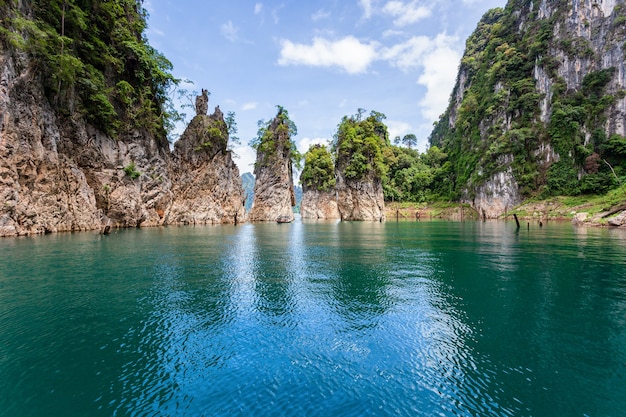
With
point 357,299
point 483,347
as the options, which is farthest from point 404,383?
point 357,299

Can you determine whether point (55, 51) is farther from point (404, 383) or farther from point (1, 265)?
point (404, 383)

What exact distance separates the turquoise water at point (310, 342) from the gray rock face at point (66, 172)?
14.9 metres

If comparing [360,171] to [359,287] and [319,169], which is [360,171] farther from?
[359,287]

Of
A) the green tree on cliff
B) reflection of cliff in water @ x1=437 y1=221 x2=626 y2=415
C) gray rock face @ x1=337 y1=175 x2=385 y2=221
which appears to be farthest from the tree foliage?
reflection of cliff in water @ x1=437 y1=221 x2=626 y2=415

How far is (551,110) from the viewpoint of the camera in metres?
66.3

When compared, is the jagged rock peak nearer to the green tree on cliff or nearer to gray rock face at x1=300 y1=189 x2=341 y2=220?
the green tree on cliff

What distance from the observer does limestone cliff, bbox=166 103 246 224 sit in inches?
1981

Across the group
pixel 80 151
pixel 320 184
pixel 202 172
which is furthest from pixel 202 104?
pixel 320 184

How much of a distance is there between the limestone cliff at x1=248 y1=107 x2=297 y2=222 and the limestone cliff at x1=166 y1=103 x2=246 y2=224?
12539 mm

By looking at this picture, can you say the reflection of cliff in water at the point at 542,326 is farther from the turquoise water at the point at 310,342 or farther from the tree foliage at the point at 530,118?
the tree foliage at the point at 530,118

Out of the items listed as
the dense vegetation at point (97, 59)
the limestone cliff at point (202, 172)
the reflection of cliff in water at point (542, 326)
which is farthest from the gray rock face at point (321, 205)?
the reflection of cliff in water at point (542, 326)

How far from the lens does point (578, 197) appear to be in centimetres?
5622

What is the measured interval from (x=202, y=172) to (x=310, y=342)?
5072 cm

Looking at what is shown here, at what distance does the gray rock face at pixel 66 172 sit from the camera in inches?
910
